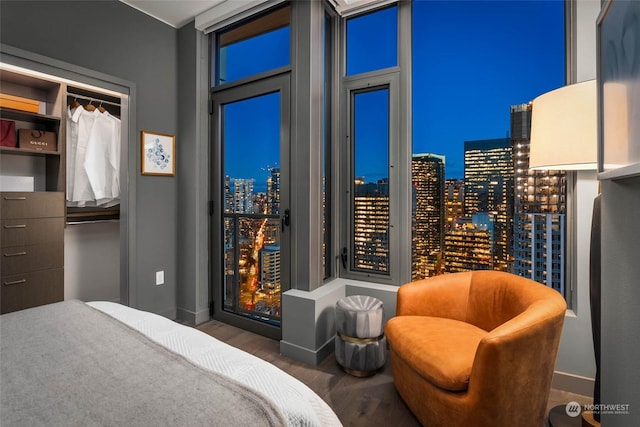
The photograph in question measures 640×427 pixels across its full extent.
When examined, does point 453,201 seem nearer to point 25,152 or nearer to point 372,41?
point 372,41

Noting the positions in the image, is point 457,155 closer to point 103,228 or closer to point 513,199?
point 513,199

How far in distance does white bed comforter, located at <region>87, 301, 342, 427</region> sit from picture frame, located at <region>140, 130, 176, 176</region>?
184 cm

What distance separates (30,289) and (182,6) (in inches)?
103

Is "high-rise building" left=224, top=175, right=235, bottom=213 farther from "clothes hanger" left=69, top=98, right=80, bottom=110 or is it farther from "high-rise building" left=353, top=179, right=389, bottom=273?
"clothes hanger" left=69, top=98, right=80, bottom=110

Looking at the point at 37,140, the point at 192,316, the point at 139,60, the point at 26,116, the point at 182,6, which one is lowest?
the point at 192,316

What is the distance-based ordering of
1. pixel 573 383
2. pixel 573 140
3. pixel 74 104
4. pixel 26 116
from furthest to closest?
pixel 74 104 → pixel 26 116 → pixel 573 383 → pixel 573 140

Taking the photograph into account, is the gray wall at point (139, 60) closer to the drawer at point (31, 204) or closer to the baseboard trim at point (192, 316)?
the baseboard trim at point (192, 316)

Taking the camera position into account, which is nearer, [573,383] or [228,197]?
[573,383]

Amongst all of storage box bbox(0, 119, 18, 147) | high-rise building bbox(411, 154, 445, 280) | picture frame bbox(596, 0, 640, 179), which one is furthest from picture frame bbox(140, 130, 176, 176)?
picture frame bbox(596, 0, 640, 179)

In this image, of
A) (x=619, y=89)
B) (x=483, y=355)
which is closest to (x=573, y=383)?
(x=483, y=355)

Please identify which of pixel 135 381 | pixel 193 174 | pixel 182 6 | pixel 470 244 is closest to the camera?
pixel 135 381

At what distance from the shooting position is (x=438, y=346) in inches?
57.9

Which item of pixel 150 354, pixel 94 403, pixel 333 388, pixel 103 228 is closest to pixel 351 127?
pixel 333 388

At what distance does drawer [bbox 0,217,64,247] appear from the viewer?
2.14 meters
